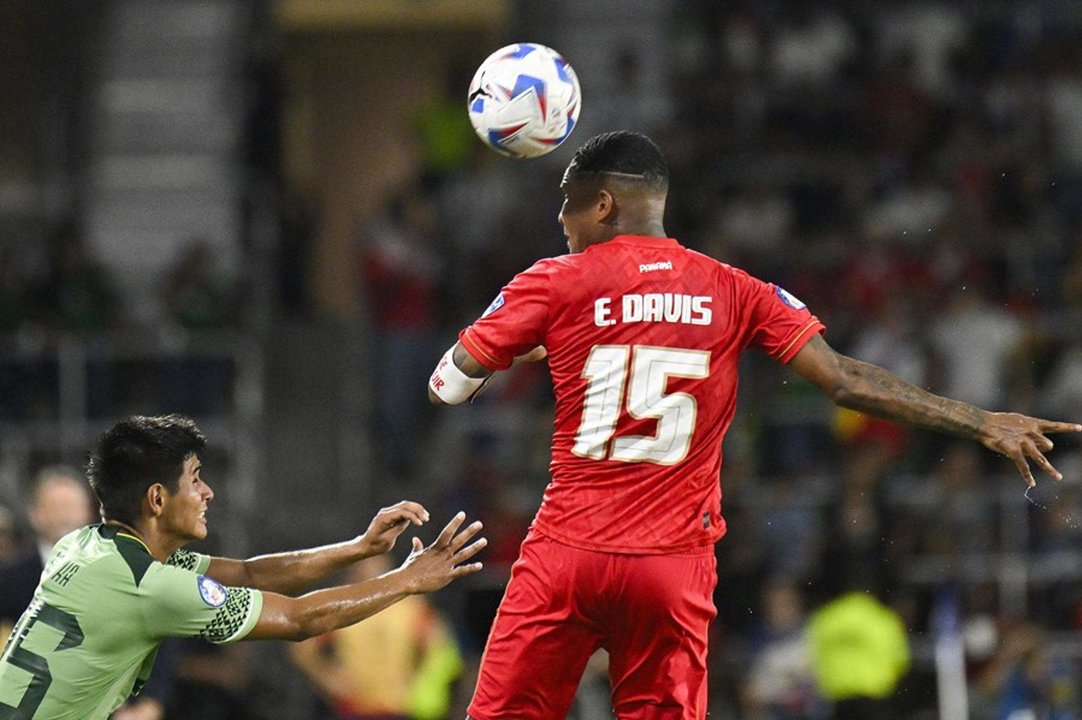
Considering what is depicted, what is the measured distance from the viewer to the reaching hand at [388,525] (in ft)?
20.2

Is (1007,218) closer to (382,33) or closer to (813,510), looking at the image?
(813,510)

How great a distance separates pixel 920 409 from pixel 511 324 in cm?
132

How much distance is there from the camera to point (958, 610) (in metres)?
11.4

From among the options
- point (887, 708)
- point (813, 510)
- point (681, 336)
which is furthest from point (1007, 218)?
point (681, 336)

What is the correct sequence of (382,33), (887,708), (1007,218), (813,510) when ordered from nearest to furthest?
(887,708)
(813,510)
(1007,218)
(382,33)

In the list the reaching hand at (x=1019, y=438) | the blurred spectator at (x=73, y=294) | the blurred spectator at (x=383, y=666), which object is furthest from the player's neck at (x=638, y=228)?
the blurred spectator at (x=73, y=294)

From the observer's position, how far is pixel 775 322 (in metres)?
6.10

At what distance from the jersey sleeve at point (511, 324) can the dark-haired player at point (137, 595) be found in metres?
0.54

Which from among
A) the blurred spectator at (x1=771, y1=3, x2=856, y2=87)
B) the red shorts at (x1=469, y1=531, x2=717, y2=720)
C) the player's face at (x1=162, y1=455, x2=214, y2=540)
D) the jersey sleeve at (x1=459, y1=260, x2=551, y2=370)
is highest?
the blurred spectator at (x1=771, y1=3, x2=856, y2=87)

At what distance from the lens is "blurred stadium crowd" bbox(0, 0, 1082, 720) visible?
37.4 ft

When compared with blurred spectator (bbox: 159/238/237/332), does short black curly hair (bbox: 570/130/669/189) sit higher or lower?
higher

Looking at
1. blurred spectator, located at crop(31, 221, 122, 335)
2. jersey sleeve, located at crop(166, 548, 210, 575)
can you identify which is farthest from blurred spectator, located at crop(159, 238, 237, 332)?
jersey sleeve, located at crop(166, 548, 210, 575)

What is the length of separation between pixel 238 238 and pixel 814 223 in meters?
5.07

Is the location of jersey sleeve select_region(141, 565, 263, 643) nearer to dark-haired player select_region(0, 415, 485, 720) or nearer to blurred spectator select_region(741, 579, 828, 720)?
dark-haired player select_region(0, 415, 485, 720)
